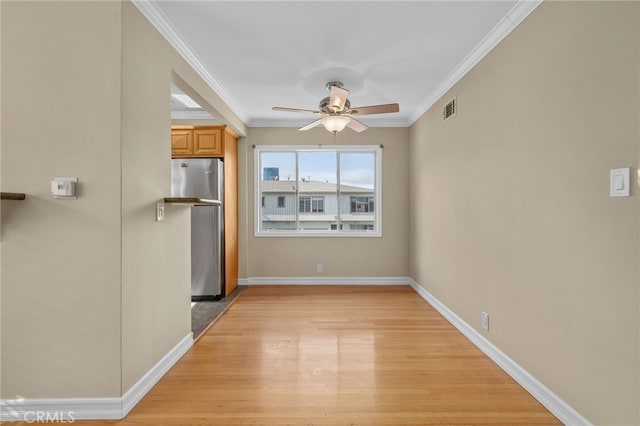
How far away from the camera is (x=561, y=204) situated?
179 cm

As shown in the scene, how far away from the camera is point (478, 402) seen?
1962 mm

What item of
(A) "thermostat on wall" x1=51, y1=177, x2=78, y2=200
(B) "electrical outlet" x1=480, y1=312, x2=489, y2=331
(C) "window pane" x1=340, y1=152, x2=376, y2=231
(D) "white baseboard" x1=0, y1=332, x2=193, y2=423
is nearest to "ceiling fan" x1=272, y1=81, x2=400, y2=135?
(C) "window pane" x1=340, y1=152, x2=376, y2=231

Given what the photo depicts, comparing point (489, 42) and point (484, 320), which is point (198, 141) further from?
point (484, 320)

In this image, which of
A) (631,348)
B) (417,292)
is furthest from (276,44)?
(417,292)

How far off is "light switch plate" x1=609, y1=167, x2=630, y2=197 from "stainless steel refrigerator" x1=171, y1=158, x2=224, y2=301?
3.81 metres

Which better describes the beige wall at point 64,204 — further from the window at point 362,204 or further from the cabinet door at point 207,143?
the window at point 362,204

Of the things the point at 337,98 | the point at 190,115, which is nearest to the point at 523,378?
the point at 337,98

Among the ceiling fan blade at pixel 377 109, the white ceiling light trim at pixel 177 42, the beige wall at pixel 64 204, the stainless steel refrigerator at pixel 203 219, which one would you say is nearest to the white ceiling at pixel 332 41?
the white ceiling light trim at pixel 177 42

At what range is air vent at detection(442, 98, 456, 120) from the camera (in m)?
3.23

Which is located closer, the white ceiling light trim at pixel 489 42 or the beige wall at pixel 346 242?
the white ceiling light trim at pixel 489 42

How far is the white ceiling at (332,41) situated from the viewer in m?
2.13

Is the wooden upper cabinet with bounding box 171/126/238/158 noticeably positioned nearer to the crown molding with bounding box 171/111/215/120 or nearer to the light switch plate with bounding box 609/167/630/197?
the crown molding with bounding box 171/111/215/120

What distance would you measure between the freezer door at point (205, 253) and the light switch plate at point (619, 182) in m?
3.85

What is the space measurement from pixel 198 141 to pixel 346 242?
2.61 meters
